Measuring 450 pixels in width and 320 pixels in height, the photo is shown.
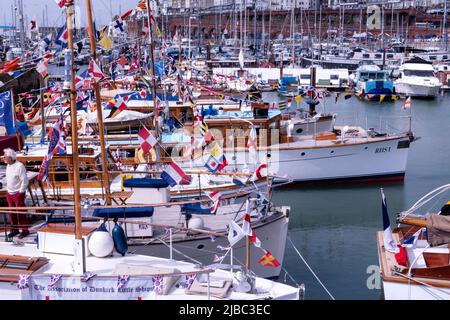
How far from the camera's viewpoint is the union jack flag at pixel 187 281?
1097 centimetres

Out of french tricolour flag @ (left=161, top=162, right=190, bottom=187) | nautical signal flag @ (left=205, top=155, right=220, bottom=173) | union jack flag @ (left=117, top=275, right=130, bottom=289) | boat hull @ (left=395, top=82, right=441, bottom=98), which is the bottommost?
boat hull @ (left=395, top=82, right=441, bottom=98)

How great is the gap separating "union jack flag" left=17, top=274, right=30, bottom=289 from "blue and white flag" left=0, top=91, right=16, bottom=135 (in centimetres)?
810

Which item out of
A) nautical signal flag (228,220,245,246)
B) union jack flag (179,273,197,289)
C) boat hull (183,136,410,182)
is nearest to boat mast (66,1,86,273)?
union jack flag (179,273,197,289)

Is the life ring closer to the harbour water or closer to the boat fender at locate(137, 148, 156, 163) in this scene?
the boat fender at locate(137, 148, 156, 163)

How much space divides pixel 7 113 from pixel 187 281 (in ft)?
31.1

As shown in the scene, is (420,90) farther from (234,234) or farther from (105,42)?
(234,234)

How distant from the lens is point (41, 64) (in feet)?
50.0

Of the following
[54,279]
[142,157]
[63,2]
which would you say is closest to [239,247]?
[54,279]

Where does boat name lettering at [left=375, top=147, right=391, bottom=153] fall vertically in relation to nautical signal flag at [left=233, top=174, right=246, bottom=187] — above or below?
below

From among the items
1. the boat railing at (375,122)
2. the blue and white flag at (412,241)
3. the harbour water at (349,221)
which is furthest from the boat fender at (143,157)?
the boat railing at (375,122)

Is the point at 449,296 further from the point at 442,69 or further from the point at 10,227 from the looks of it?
the point at 442,69

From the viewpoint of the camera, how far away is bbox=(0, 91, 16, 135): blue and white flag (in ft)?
59.6

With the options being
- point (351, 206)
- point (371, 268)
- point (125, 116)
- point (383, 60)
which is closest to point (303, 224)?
point (351, 206)
